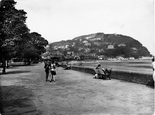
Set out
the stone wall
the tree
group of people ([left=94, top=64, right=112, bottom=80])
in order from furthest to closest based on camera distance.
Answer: the tree
group of people ([left=94, top=64, right=112, bottom=80])
the stone wall

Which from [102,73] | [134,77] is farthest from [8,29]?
[134,77]

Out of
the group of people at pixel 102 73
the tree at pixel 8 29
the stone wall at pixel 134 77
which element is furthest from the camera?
the tree at pixel 8 29

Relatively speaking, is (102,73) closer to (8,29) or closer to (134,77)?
(134,77)

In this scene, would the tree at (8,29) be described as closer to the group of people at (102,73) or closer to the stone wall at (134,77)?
the group of people at (102,73)

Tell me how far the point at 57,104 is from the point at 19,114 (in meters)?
1.67

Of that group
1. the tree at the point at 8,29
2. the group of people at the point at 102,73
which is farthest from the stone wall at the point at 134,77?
the tree at the point at 8,29

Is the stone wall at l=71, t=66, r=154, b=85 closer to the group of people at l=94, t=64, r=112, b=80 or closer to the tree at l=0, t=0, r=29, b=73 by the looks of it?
the group of people at l=94, t=64, r=112, b=80

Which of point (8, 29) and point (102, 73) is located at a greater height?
point (8, 29)

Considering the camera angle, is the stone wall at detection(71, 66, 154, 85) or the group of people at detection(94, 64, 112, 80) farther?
the group of people at detection(94, 64, 112, 80)

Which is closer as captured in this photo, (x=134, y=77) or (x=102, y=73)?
(x=134, y=77)

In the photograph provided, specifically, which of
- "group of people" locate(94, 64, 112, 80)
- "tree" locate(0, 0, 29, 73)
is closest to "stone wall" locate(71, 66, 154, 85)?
"group of people" locate(94, 64, 112, 80)

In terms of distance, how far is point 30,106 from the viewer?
22.2 ft

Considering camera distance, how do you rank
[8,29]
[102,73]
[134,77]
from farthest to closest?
[8,29], [102,73], [134,77]

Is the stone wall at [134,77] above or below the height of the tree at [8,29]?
below
